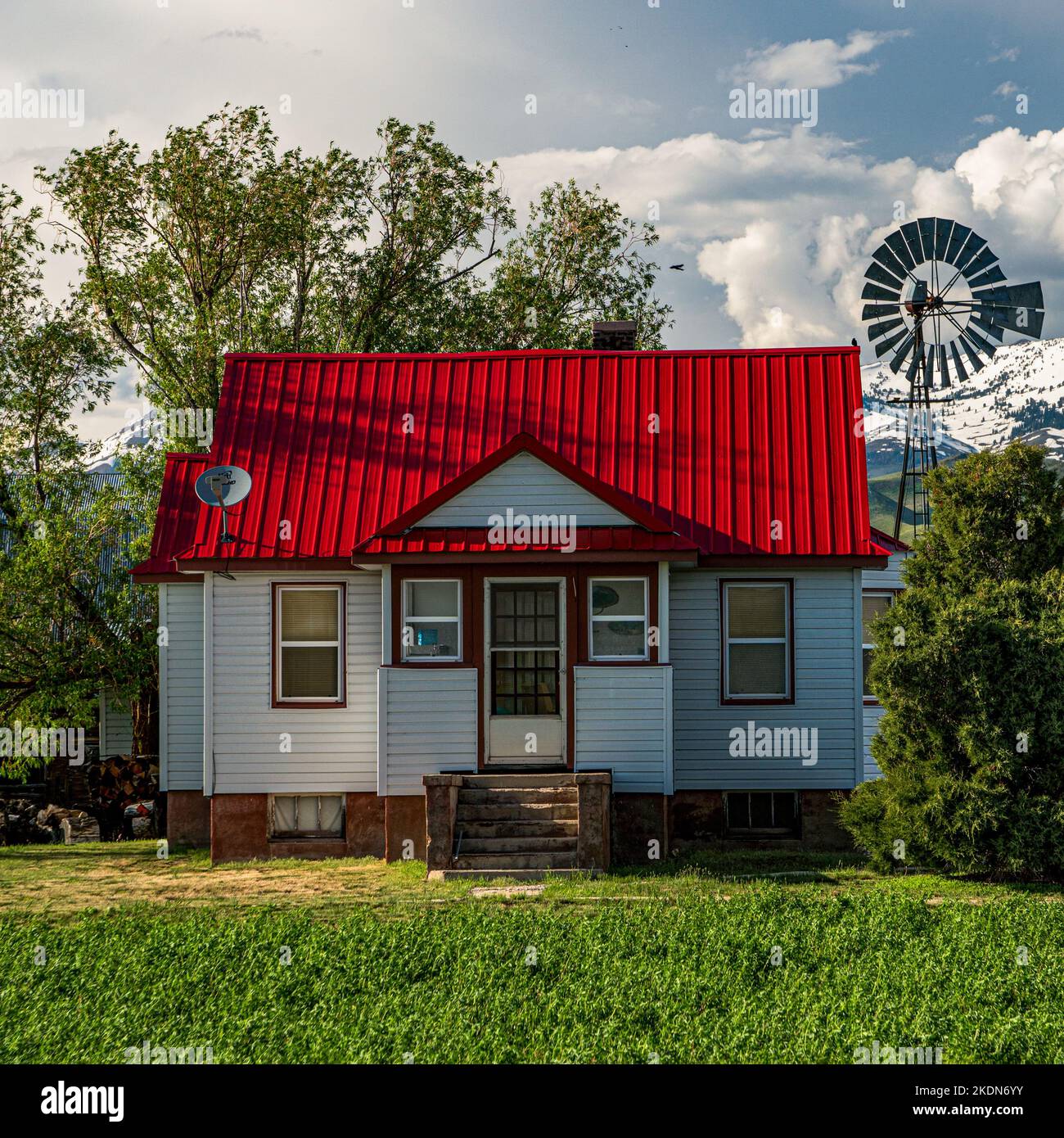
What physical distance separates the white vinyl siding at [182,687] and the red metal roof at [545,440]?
707 millimetres

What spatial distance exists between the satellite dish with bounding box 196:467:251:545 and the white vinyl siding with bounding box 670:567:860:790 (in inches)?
235

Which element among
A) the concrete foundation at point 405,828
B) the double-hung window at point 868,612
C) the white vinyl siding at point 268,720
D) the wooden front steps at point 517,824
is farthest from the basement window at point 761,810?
the white vinyl siding at point 268,720

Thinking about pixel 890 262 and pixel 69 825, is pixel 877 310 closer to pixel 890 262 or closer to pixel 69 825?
pixel 890 262

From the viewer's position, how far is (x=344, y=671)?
644 inches

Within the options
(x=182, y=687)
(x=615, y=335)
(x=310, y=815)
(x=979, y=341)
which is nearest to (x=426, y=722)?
(x=310, y=815)

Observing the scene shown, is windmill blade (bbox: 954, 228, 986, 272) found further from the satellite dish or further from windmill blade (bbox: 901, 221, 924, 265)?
the satellite dish

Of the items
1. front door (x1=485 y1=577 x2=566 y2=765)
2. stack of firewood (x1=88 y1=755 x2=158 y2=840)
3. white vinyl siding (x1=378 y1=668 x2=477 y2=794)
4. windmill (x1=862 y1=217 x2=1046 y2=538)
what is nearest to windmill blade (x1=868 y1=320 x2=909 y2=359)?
windmill (x1=862 y1=217 x2=1046 y2=538)

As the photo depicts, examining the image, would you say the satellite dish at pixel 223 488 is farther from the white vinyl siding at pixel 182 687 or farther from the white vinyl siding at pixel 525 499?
the white vinyl siding at pixel 525 499

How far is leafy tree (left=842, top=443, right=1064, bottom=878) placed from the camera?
502 inches

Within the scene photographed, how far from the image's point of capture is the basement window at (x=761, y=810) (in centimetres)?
1666

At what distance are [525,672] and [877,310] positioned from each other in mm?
11308

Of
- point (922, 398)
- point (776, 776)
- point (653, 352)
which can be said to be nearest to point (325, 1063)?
point (776, 776)

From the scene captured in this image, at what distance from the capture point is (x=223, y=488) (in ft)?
53.5
